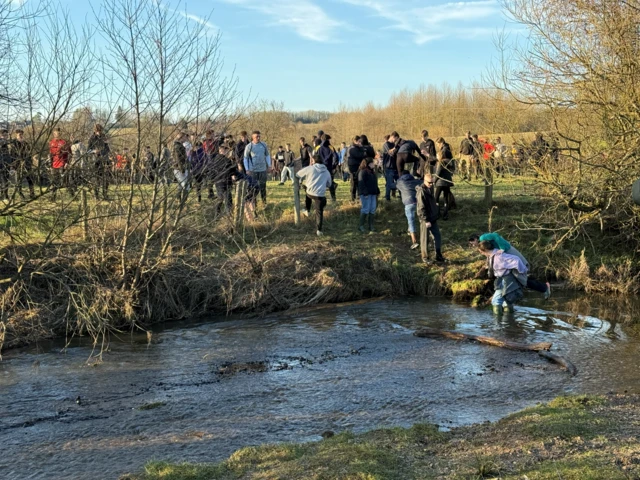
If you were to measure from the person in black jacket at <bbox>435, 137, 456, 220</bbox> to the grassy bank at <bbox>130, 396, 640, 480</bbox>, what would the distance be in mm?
9531

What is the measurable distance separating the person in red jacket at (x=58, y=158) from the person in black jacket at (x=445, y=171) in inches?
335

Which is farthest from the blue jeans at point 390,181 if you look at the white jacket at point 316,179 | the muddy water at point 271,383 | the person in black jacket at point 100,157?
the person in black jacket at point 100,157

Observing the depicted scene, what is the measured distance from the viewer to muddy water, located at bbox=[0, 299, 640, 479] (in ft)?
21.7

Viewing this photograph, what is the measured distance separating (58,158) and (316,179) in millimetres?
6415

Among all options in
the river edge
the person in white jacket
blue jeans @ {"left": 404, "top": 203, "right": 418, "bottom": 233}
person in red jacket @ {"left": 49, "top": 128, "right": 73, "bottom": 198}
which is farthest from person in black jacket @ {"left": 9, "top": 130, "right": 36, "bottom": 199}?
blue jeans @ {"left": 404, "top": 203, "right": 418, "bottom": 233}

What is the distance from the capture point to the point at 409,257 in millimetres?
14359

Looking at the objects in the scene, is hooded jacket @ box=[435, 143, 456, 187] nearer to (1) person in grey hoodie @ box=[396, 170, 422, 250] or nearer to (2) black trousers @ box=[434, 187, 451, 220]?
(2) black trousers @ box=[434, 187, 451, 220]

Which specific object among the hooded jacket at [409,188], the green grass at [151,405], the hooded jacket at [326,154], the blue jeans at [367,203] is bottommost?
the green grass at [151,405]

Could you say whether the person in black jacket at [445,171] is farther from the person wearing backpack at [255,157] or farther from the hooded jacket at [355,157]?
the person wearing backpack at [255,157]

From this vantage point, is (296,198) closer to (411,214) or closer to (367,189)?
(367,189)

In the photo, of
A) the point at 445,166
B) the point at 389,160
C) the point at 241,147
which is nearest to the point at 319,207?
the point at 445,166

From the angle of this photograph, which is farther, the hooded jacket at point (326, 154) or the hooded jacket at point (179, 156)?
the hooded jacket at point (326, 154)

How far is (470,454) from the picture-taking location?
515 centimetres

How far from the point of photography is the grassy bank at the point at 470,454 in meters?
4.57
